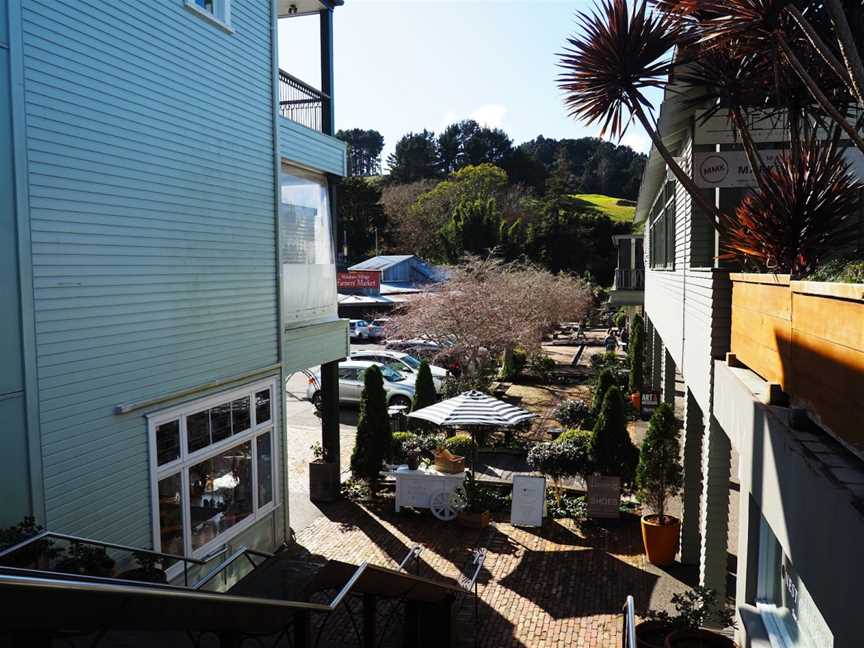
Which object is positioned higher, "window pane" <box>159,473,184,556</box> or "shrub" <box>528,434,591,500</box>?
"window pane" <box>159,473,184,556</box>

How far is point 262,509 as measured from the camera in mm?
10695

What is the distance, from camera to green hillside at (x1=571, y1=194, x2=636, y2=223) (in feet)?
282

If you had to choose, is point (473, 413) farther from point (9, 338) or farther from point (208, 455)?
point (9, 338)

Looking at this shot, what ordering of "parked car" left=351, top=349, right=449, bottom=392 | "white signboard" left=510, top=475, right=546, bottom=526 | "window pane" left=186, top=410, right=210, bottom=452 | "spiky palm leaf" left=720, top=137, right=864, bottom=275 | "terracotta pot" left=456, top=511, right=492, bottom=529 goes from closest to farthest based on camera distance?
1. "spiky palm leaf" left=720, top=137, right=864, bottom=275
2. "window pane" left=186, top=410, right=210, bottom=452
3. "white signboard" left=510, top=475, right=546, bottom=526
4. "terracotta pot" left=456, top=511, right=492, bottom=529
5. "parked car" left=351, top=349, right=449, bottom=392

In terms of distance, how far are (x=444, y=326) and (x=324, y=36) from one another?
14738 mm

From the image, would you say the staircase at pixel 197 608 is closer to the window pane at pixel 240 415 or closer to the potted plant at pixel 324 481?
the window pane at pixel 240 415

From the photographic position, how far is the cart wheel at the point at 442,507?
512 inches

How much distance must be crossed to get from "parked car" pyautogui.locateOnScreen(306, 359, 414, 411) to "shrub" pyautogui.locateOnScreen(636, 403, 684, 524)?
1135cm

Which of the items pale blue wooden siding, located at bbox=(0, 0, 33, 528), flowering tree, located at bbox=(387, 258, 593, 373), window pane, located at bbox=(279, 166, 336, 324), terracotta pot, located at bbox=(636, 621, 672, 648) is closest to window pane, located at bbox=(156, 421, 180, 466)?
pale blue wooden siding, located at bbox=(0, 0, 33, 528)

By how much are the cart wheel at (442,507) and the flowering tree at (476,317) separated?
12.2 metres

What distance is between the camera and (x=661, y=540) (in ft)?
35.4

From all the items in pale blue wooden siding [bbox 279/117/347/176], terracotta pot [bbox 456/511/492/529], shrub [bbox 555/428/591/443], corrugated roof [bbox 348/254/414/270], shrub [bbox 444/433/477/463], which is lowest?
terracotta pot [bbox 456/511/492/529]

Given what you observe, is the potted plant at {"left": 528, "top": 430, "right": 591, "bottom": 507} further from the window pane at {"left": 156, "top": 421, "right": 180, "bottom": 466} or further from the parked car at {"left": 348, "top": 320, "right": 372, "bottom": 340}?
the parked car at {"left": 348, "top": 320, "right": 372, "bottom": 340}

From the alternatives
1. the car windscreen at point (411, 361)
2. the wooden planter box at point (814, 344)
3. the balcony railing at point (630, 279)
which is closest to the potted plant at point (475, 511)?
the wooden planter box at point (814, 344)
